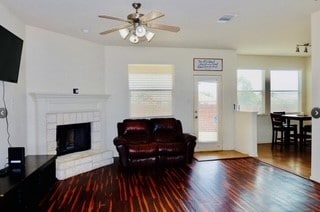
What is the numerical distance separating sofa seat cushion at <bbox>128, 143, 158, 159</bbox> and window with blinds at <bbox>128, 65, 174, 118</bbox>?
4.40 feet

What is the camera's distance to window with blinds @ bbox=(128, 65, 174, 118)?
22.0ft

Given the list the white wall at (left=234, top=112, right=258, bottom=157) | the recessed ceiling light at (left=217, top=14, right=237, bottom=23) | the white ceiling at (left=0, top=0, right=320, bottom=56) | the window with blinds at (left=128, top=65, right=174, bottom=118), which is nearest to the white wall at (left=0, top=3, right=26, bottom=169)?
the white ceiling at (left=0, top=0, right=320, bottom=56)

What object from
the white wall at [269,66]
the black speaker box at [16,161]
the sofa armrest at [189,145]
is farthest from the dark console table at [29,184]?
the white wall at [269,66]

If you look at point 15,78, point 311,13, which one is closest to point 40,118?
point 15,78

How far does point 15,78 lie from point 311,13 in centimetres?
441

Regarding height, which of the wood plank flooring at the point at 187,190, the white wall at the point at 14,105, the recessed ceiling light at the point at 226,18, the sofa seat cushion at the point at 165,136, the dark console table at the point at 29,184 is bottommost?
the wood plank flooring at the point at 187,190

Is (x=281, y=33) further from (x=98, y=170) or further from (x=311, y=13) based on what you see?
(x=98, y=170)

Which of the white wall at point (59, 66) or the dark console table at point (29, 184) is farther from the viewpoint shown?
the white wall at point (59, 66)

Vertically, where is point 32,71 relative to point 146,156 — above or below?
above

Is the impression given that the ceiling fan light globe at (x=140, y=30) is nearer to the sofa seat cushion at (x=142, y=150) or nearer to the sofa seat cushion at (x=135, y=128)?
the sofa seat cushion at (x=142, y=150)

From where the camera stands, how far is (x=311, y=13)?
4.24 meters

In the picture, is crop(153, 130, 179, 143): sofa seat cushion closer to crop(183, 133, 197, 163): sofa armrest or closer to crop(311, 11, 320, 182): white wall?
crop(183, 133, 197, 163): sofa armrest

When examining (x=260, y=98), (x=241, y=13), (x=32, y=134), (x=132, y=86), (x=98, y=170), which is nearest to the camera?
(x=241, y=13)

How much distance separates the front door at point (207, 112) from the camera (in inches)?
277
